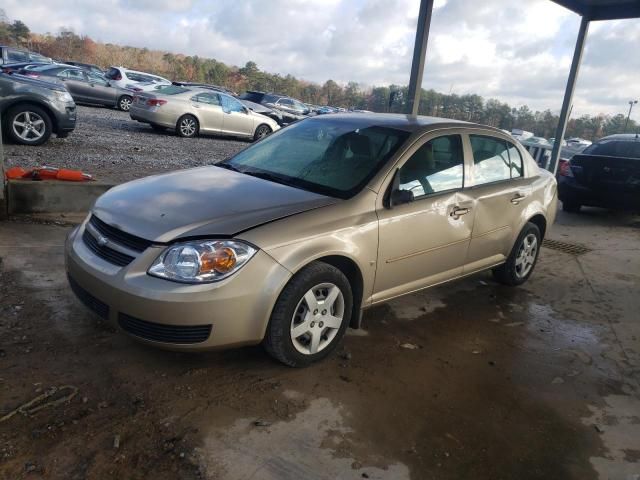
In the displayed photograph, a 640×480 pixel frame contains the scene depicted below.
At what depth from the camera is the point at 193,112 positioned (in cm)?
1403

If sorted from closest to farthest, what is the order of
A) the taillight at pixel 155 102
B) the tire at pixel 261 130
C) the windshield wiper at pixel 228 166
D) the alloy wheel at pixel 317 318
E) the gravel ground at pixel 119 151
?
the alloy wheel at pixel 317 318
the windshield wiper at pixel 228 166
the gravel ground at pixel 119 151
the taillight at pixel 155 102
the tire at pixel 261 130

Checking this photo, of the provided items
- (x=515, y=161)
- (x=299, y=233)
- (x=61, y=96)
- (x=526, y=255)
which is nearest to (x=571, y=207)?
(x=526, y=255)

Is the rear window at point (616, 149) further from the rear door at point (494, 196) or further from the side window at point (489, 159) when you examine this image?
the side window at point (489, 159)

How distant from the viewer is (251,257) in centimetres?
281

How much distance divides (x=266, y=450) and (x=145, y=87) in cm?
2141

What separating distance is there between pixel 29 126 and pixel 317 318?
7.92 metres

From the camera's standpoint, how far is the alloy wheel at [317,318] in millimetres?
3113

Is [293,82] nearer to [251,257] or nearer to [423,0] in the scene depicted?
[423,0]

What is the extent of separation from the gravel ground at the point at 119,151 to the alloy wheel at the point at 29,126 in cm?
21

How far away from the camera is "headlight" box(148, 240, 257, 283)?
275 centimetres

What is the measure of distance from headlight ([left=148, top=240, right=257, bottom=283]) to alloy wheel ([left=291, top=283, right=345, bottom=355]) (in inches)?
20.6

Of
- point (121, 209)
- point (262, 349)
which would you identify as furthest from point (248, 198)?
point (262, 349)

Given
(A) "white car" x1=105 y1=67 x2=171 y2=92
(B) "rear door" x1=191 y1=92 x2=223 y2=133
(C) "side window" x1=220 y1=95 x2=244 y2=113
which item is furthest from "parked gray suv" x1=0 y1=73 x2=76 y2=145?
(A) "white car" x1=105 y1=67 x2=171 y2=92

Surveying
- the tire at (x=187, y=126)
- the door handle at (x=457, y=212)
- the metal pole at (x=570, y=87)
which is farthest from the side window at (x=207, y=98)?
the door handle at (x=457, y=212)
